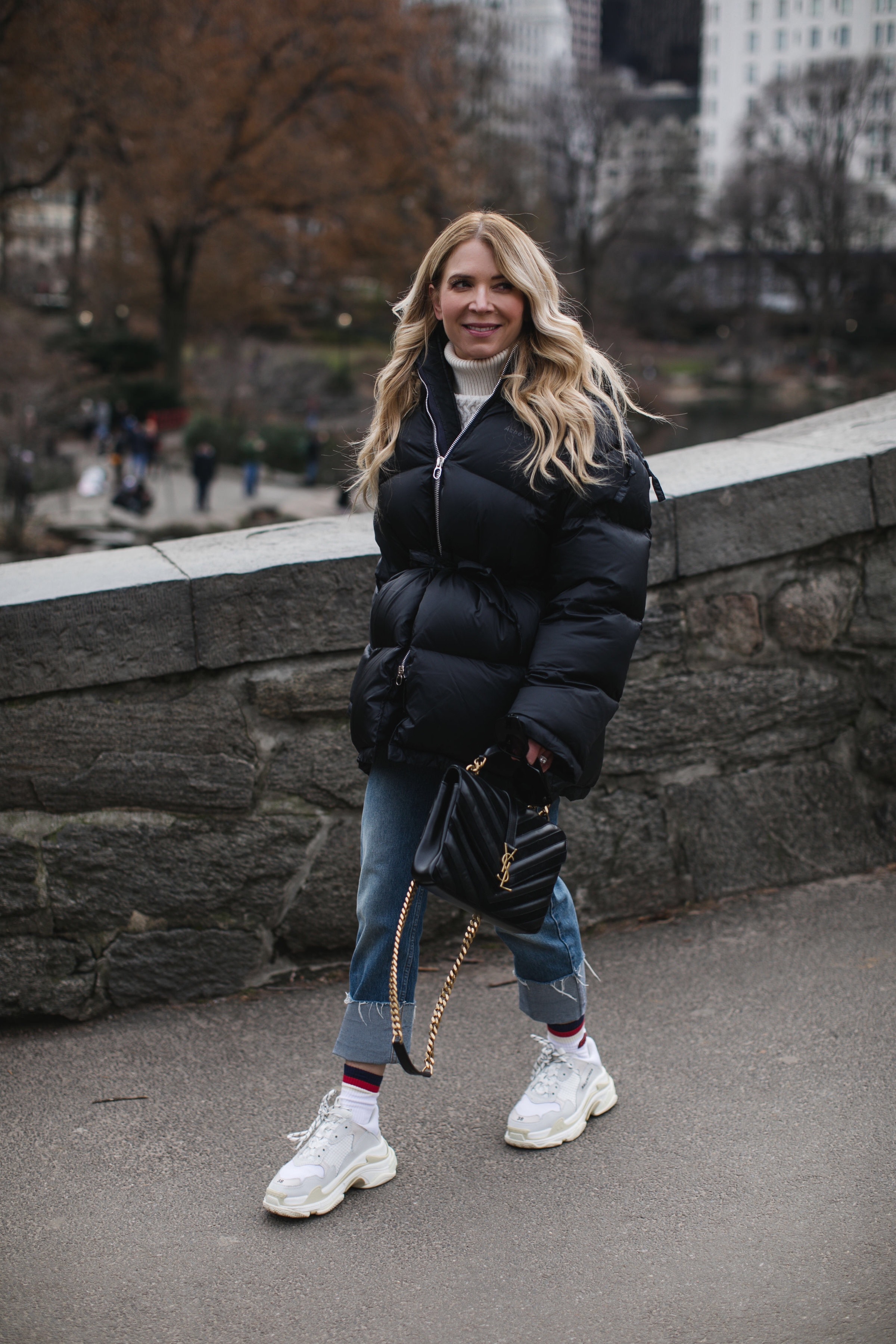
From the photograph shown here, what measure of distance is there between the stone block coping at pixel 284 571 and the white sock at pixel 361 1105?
1.12 meters

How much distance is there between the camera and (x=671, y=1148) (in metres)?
2.47

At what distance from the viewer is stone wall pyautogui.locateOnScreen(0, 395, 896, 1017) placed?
297 centimetres

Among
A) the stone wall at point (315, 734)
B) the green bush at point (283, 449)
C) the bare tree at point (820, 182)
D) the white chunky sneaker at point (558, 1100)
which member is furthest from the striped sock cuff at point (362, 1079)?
the bare tree at point (820, 182)

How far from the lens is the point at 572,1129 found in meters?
2.52

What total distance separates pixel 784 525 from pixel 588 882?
1153 mm

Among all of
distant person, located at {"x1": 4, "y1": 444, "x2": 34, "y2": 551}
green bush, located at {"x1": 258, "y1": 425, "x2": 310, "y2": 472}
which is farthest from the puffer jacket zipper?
green bush, located at {"x1": 258, "y1": 425, "x2": 310, "y2": 472}

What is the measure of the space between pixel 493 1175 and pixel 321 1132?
0.36 meters

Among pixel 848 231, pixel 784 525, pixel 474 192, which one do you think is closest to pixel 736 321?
pixel 848 231

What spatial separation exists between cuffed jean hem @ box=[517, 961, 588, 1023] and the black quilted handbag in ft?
1.10

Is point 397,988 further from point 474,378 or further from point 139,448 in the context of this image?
point 139,448

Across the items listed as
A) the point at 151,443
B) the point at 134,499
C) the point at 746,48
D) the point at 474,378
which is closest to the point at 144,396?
the point at 151,443

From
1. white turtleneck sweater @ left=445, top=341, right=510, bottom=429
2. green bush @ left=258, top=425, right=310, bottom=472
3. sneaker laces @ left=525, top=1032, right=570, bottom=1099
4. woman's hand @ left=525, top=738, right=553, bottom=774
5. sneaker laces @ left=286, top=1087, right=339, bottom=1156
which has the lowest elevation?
green bush @ left=258, top=425, right=310, bottom=472

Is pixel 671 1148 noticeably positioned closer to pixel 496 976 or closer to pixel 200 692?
pixel 496 976

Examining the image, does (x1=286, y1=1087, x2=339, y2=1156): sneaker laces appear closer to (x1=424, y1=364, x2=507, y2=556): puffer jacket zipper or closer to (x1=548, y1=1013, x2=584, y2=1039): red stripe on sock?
(x1=548, y1=1013, x2=584, y2=1039): red stripe on sock
